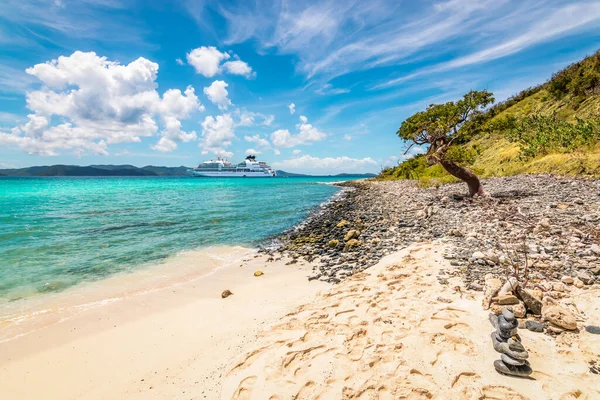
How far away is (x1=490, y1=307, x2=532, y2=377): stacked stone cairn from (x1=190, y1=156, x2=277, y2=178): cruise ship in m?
159

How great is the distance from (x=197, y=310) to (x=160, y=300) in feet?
5.27

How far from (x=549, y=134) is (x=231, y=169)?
149236 mm

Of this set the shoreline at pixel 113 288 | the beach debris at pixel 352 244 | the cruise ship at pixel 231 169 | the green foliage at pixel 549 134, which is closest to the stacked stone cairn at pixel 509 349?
the beach debris at pixel 352 244

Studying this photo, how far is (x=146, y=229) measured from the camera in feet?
60.1

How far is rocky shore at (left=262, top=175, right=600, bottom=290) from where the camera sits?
231 inches

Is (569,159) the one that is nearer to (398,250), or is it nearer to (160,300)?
(398,250)

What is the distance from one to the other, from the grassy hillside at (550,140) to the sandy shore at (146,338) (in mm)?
14713

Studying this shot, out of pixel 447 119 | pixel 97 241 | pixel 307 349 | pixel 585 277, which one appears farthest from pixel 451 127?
pixel 97 241

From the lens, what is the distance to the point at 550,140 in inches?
896

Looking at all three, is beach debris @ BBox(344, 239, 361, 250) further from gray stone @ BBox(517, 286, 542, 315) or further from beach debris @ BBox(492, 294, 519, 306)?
gray stone @ BBox(517, 286, 542, 315)

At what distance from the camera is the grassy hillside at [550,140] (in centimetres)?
1706

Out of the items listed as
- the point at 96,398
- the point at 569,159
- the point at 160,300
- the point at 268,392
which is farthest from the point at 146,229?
the point at 569,159

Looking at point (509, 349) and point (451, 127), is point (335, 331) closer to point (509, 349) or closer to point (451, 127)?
point (509, 349)

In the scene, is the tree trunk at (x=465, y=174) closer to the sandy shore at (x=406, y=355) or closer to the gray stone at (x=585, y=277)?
the gray stone at (x=585, y=277)
